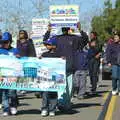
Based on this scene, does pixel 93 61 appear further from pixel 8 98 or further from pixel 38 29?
pixel 8 98

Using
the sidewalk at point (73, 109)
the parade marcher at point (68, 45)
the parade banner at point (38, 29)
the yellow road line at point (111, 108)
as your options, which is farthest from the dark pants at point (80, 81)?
the parade banner at point (38, 29)

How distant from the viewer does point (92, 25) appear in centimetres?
8100

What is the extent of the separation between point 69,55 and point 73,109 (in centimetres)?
160

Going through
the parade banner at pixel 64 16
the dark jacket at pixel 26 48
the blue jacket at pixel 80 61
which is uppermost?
the parade banner at pixel 64 16

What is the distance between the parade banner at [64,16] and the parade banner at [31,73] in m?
11.1

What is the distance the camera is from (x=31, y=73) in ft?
41.1

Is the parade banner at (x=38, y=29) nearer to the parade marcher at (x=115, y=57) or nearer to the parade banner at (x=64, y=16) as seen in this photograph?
the parade banner at (x=64, y=16)

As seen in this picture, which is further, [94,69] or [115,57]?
[94,69]

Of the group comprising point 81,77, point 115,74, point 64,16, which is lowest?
point 115,74

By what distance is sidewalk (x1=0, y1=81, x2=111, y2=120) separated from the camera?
41.6 ft

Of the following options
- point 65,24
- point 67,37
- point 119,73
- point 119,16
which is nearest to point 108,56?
point 119,73

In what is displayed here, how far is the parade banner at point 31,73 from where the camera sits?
1252cm

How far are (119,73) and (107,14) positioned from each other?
57975 mm

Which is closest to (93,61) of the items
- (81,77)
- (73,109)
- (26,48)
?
(81,77)
